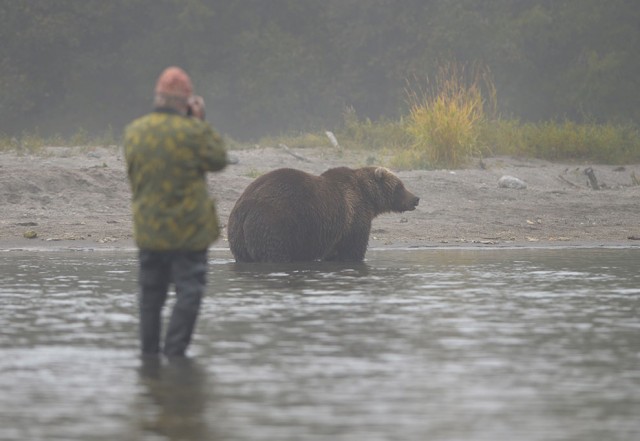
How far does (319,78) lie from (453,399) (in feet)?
120

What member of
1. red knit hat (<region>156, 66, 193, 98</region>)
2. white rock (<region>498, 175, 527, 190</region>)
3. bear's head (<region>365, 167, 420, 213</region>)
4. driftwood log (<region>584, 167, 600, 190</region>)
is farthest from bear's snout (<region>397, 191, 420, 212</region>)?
red knit hat (<region>156, 66, 193, 98</region>)

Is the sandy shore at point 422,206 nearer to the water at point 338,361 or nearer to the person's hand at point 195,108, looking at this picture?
the water at point 338,361

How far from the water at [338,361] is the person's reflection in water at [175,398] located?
11 mm

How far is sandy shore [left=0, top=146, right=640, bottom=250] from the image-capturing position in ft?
61.9

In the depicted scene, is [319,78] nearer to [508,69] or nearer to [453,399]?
[508,69]

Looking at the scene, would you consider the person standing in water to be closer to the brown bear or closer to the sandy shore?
the brown bear

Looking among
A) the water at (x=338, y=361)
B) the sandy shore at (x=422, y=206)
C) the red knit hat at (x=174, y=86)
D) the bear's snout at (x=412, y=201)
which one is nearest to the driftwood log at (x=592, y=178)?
the sandy shore at (x=422, y=206)

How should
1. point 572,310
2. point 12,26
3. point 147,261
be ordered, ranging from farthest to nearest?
point 12,26, point 572,310, point 147,261

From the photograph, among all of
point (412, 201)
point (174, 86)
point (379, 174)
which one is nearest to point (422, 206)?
point (412, 201)

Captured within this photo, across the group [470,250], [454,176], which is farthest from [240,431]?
[454,176]

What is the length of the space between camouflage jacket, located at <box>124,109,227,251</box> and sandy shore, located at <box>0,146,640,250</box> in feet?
31.8

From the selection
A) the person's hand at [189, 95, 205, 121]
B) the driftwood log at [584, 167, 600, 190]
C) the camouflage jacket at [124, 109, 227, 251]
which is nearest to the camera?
the camouflage jacket at [124, 109, 227, 251]

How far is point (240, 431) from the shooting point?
6340mm

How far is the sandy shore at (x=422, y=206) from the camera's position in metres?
18.9
